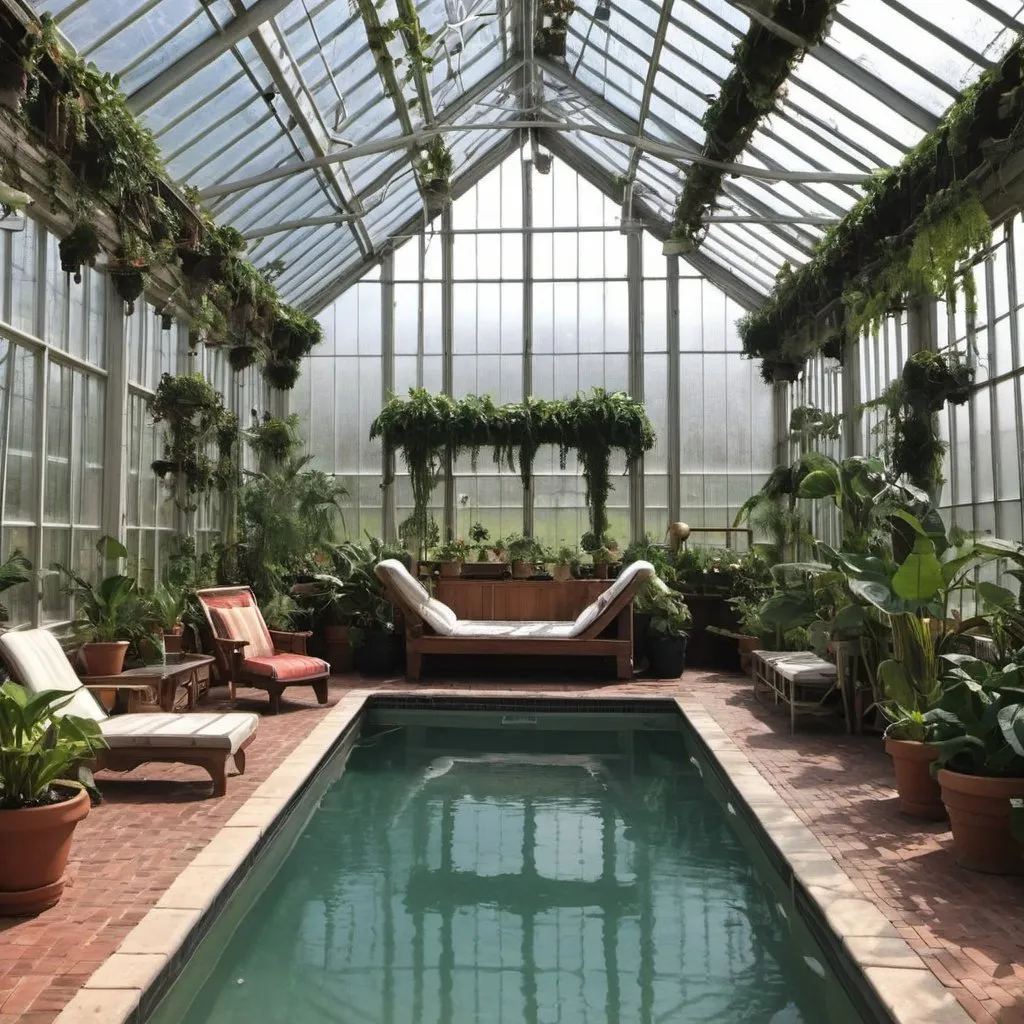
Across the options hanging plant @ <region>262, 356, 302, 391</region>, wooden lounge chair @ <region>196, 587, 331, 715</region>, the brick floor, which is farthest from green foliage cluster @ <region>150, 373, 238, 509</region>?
A: the brick floor

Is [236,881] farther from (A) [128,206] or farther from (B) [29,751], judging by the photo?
(A) [128,206]

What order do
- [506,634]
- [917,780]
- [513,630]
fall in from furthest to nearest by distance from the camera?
[513,630], [506,634], [917,780]

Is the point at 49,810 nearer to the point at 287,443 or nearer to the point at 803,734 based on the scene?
the point at 803,734

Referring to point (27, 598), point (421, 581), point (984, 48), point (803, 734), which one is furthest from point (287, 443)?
point (984, 48)

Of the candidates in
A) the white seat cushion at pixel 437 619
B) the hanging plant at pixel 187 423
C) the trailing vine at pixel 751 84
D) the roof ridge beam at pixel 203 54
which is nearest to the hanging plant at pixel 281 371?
the hanging plant at pixel 187 423

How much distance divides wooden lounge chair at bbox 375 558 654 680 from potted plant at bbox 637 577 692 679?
0.37 m

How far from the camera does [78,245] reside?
748 cm

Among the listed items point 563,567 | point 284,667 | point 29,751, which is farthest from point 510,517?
point 29,751

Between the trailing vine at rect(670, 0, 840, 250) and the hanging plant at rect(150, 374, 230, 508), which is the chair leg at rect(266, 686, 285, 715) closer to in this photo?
the hanging plant at rect(150, 374, 230, 508)

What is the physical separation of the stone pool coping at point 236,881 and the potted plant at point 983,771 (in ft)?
1.70

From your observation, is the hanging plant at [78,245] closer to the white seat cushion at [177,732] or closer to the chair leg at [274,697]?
the chair leg at [274,697]

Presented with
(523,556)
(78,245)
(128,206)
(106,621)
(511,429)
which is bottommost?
(106,621)

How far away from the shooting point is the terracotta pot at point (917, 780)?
15.6 ft

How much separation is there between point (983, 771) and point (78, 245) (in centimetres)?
674
